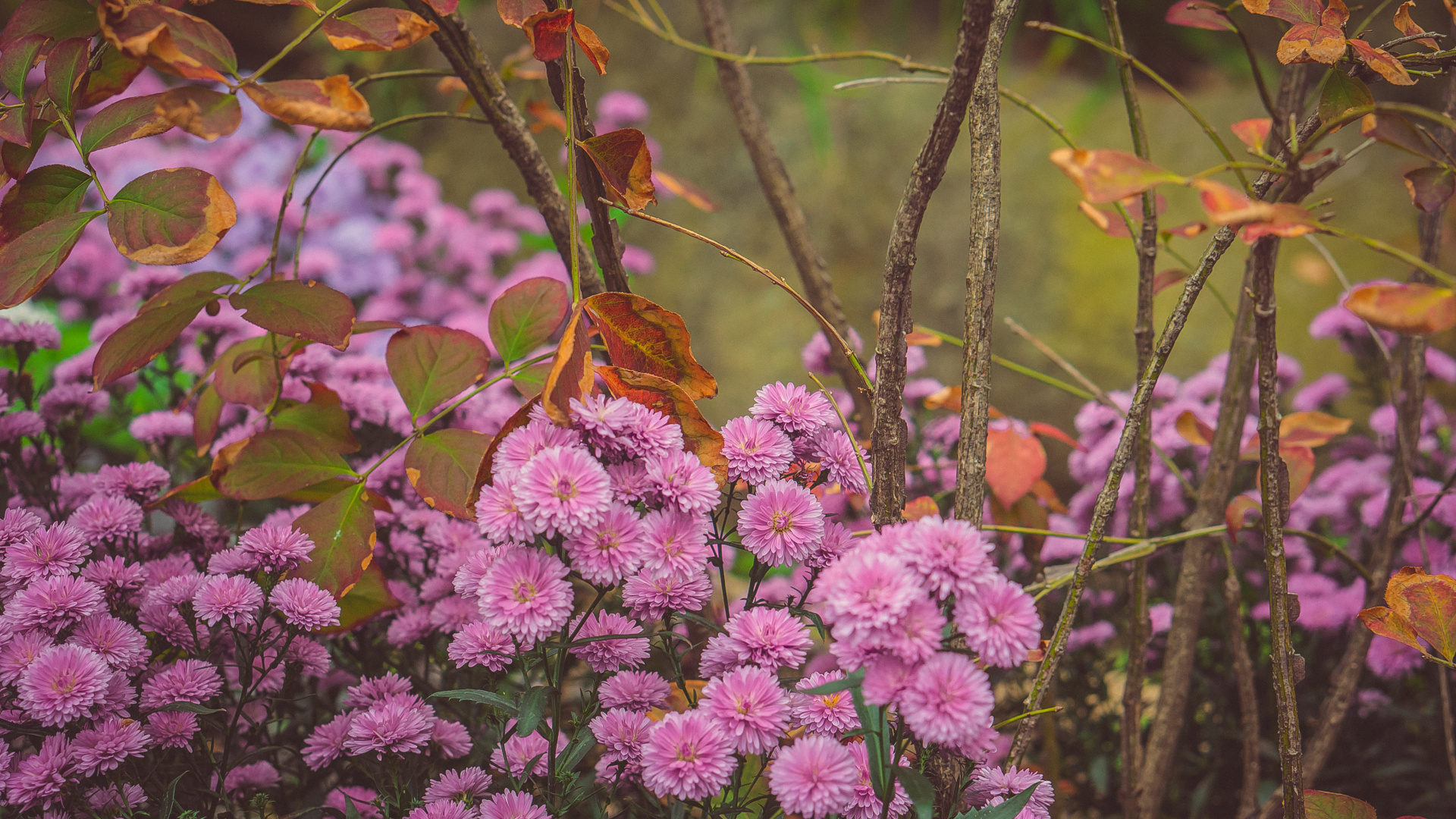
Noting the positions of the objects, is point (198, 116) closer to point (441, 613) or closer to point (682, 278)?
point (441, 613)

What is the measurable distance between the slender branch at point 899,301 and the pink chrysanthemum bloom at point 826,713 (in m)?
0.12

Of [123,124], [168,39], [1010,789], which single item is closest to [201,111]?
[168,39]

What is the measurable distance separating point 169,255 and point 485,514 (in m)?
0.27

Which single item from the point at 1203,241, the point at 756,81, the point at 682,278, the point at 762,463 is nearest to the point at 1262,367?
the point at 762,463

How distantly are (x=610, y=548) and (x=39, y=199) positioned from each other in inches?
18.9

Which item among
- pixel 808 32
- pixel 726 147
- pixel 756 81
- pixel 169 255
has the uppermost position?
pixel 808 32

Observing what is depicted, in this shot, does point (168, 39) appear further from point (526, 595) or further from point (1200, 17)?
point (1200, 17)

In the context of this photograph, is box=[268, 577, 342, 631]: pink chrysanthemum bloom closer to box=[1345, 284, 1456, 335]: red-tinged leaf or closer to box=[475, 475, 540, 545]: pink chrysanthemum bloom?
box=[475, 475, 540, 545]: pink chrysanthemum bloom

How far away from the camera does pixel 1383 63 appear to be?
496mm

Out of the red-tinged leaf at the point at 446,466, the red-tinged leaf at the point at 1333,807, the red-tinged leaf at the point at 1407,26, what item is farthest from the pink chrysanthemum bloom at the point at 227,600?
the red-tinged leaf at the point at 1407,26

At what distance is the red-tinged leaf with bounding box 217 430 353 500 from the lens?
0.66 meters

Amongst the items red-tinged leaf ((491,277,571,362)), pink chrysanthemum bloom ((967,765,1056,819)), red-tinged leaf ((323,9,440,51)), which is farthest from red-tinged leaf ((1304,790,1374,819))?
red-tinged leaf ((323,9,440,51))

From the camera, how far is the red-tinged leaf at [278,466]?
66cm

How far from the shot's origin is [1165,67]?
7.86ft
